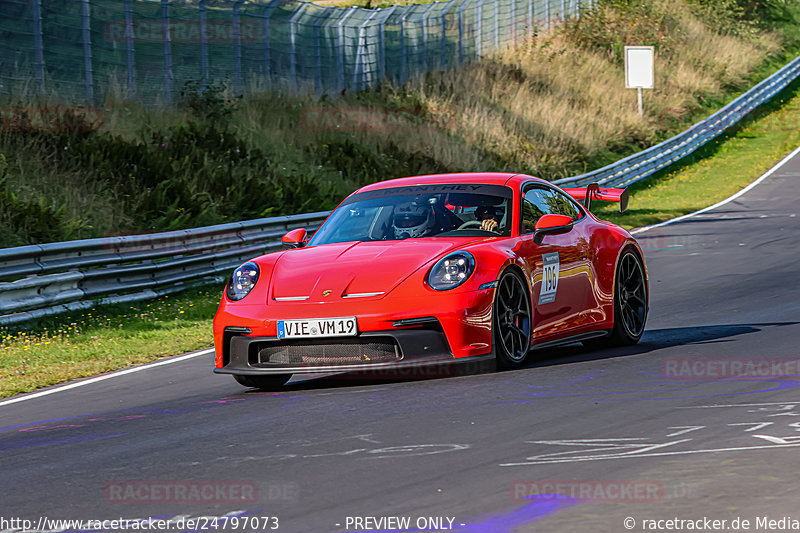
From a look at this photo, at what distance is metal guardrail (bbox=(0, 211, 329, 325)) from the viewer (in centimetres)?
1281

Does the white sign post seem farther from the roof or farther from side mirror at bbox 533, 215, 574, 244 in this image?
side mirror at bbox 533, 215, 574, 244

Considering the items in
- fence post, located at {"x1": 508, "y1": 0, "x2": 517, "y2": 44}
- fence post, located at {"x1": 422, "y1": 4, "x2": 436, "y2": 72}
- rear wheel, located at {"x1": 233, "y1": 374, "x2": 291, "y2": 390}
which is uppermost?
fence post, located at {"x1": 508, "y1": 0, "x2": 517, "y2": 44}

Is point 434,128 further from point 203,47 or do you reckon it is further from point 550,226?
point 550,226

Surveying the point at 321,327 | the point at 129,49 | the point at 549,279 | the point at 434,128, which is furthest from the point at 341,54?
the point at 321,327

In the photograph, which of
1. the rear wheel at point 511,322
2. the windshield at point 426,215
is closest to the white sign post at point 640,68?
the windshield at point 426,215

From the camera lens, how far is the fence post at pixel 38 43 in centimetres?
2097

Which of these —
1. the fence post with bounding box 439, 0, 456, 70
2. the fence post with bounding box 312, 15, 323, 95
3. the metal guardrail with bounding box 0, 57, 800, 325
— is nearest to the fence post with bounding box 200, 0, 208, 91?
the fence post with bounding box 312, 15, 323, 95

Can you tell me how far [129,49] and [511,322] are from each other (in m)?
17.2

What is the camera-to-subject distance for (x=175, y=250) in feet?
50.7

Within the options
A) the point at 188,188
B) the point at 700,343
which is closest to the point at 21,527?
the point at 700,343

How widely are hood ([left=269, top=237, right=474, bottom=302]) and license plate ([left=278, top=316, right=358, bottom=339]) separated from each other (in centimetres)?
19

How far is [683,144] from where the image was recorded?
3816 centimetres

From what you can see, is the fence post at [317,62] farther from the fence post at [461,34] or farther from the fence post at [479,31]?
the fence post at [479,31]

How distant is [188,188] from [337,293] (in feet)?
40.5
